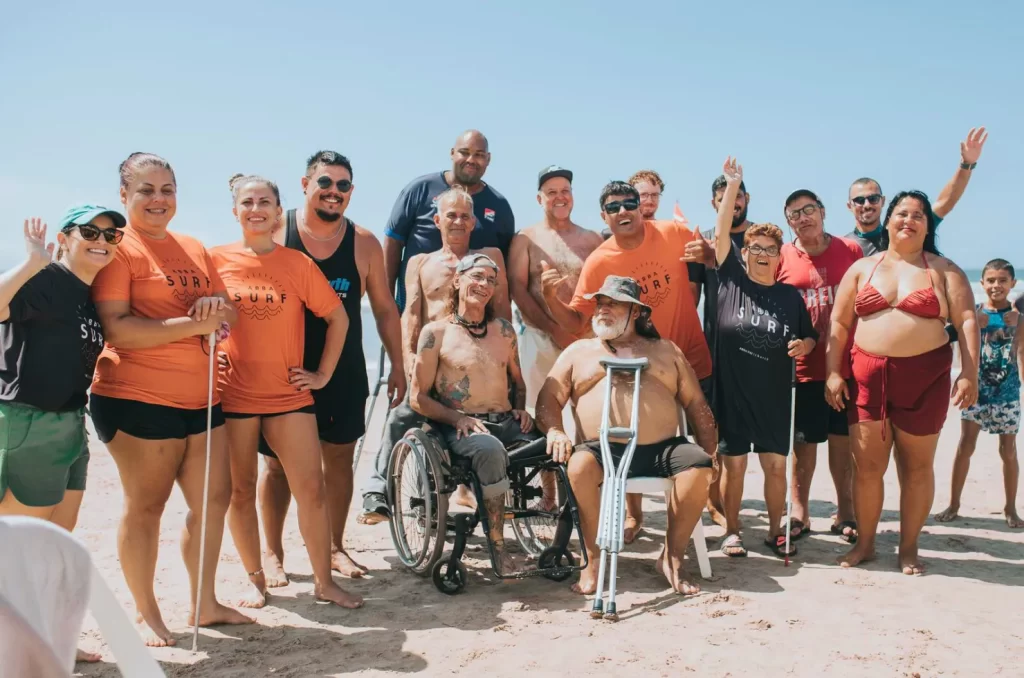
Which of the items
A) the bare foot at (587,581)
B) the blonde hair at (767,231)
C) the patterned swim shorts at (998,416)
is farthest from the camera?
the patterned swim shorts at (998,416)

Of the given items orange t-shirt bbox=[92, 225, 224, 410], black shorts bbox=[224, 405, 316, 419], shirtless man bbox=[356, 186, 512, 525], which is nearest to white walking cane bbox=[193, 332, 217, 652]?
orange t-shirt bbox=[92, 225, 224, 410]

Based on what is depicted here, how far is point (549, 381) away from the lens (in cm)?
517

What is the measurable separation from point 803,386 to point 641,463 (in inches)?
60.1

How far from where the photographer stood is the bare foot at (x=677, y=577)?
187 inches

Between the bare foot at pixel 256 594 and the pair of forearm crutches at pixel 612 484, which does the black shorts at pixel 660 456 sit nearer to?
the pair of forearm crutches at pixel 612 484

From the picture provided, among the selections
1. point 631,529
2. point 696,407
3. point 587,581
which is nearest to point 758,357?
point 696,407

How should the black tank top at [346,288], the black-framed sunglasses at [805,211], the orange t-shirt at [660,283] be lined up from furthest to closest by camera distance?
the black-framed sunglasses at [805,211] < the orange t-shirt at [660,283] < the black tank top at [346,288]

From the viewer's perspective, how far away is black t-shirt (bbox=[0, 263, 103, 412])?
3.50 meters

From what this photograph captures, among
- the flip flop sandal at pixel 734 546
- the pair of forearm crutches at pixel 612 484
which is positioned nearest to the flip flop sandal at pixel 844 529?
the flip flop sandal at pixel 734 546

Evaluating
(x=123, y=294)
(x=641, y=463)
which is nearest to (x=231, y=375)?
(x=123, y=294)

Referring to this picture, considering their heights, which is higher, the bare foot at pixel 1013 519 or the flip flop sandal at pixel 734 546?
the bare foot at pixel 1013 519

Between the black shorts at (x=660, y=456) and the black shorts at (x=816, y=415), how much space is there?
1.26 meters

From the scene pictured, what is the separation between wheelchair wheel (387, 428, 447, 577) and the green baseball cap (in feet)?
6.26

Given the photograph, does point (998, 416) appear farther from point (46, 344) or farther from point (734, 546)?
point (46, 344)
